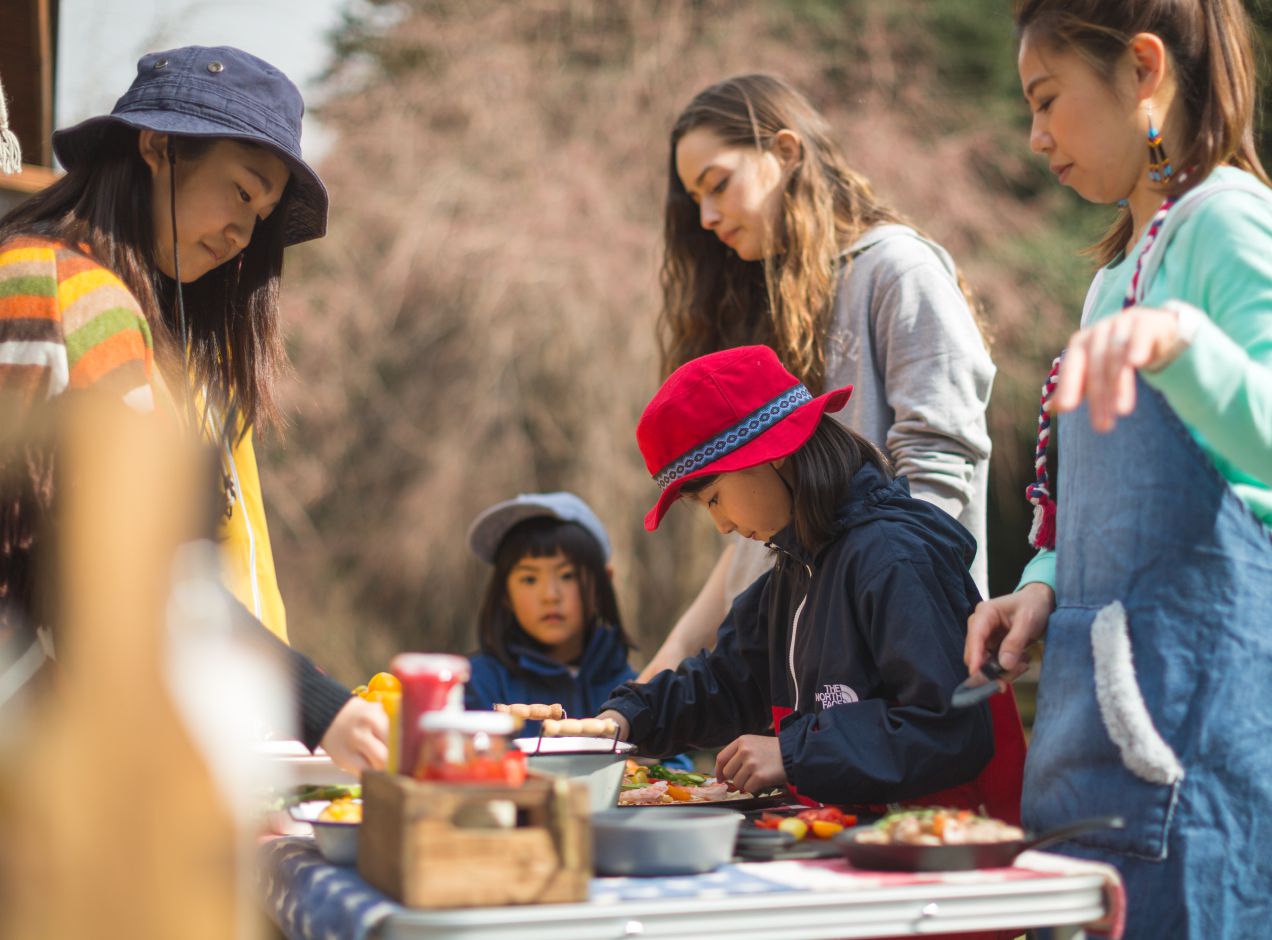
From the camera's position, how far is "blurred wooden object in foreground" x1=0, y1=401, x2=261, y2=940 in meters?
1.35

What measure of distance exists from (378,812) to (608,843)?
0.24 metres

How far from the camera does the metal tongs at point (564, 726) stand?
1960mm

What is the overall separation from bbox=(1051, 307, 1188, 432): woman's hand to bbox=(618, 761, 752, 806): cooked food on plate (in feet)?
2.87

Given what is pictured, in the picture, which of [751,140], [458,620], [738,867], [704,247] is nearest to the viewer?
[738,867]

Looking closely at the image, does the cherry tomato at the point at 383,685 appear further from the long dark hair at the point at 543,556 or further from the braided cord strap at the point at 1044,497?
the long dark hair at the point at 543,556

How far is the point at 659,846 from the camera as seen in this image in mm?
1418

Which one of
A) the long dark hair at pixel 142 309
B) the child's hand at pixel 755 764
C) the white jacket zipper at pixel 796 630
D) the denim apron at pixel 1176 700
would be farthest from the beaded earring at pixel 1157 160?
the long dark hair at pixel 142 309

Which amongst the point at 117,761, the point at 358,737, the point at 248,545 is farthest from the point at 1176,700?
the point at 248,545

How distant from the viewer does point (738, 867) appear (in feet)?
4.81

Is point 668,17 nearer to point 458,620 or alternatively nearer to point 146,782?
point 458,620

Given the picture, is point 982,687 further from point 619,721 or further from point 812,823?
point 619,721

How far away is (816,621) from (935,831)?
0.64 meters

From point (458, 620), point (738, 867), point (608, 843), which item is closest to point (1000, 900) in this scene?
point (738, 867)

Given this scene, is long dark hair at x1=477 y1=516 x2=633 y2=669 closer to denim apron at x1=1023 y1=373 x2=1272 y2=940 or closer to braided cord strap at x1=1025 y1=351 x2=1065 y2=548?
braided cord strap at x1=1025 y1=351 x2=1065 y2=548
